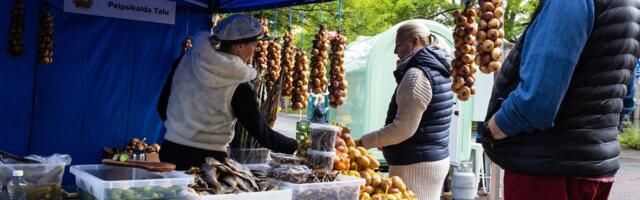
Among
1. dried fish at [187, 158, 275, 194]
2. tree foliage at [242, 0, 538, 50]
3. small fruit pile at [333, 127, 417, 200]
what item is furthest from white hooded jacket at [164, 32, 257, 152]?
tree foliage at [242, 0, 538, 50]

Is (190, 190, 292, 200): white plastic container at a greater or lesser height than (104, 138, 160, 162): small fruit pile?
greater

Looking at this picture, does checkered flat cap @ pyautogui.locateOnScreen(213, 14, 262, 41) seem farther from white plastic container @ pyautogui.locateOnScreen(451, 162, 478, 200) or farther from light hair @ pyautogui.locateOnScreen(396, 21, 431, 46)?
white plastic container @ pyautogui.locateOnScreen(451, 162, 478, 200)

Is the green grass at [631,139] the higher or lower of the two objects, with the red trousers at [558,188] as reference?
lower

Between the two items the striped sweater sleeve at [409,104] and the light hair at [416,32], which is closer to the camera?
the striped sweater sleeve at [409,104]

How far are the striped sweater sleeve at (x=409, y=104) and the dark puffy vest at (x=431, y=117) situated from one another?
7 cm

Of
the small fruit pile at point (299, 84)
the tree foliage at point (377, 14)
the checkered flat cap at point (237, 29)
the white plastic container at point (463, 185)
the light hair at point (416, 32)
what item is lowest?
the white plastic container at point (463, 185)

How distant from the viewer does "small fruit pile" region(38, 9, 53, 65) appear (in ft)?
17.3

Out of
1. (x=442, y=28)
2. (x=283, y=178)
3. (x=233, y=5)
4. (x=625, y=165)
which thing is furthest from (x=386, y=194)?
(x=625, y=165)

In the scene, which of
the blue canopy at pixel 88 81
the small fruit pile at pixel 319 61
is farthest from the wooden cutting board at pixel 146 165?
the blue canopy at pixel 88 81

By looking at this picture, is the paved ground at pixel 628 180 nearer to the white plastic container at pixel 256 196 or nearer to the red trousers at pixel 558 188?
the red trousers at pixel 558 188

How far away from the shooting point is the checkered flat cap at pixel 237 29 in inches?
128

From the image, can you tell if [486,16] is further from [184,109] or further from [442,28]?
[442,28]

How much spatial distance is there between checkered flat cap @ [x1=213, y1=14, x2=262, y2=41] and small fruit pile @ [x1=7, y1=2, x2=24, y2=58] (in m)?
2.83

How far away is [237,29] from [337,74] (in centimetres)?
123
